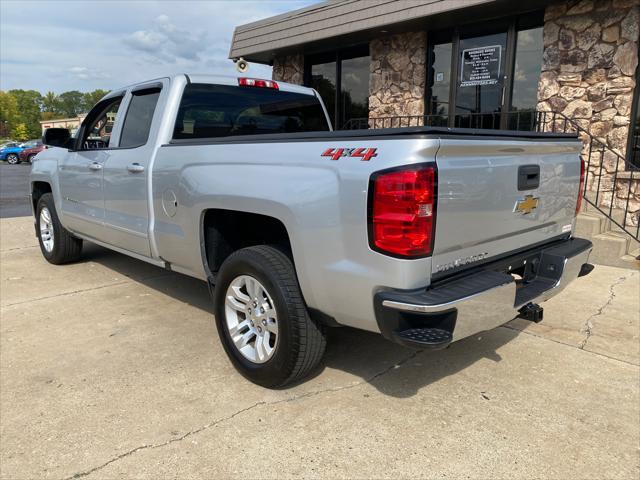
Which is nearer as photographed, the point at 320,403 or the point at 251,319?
the point at 320,403

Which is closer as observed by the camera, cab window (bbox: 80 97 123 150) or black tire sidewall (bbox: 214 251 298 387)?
black tire sidewall (bbox: 214 251 298 387)

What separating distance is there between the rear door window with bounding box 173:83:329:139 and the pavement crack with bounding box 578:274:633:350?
2.92m

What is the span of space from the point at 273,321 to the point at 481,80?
6.82 metres

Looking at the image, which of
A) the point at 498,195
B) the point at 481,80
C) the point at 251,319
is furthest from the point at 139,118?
the point at 481,80

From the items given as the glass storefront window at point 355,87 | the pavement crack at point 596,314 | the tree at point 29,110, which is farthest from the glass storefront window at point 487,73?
the tree at point 29,110

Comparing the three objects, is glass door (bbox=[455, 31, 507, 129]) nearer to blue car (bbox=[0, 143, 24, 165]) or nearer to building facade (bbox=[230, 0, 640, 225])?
building facade (bbox=[230, 0, 640, 225])

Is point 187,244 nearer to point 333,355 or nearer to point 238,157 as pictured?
point 238,157

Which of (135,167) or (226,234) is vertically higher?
(135,167)

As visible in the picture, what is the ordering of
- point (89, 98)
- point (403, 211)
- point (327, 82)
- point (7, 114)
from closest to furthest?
point (403, 211)
point (327, 82)
point (7, 114)
point (89, 98)

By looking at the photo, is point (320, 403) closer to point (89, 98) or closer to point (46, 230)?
point (46, 230)

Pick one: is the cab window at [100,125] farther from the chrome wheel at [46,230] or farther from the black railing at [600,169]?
the black railing at [600,169]

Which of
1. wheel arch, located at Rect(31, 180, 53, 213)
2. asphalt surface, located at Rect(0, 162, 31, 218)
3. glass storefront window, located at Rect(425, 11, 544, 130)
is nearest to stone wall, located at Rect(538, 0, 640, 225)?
glass storefront window, located at Rect(425, 11, 544, 130)

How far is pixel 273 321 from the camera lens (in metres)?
3.03

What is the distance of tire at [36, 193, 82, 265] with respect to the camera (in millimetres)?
5816
